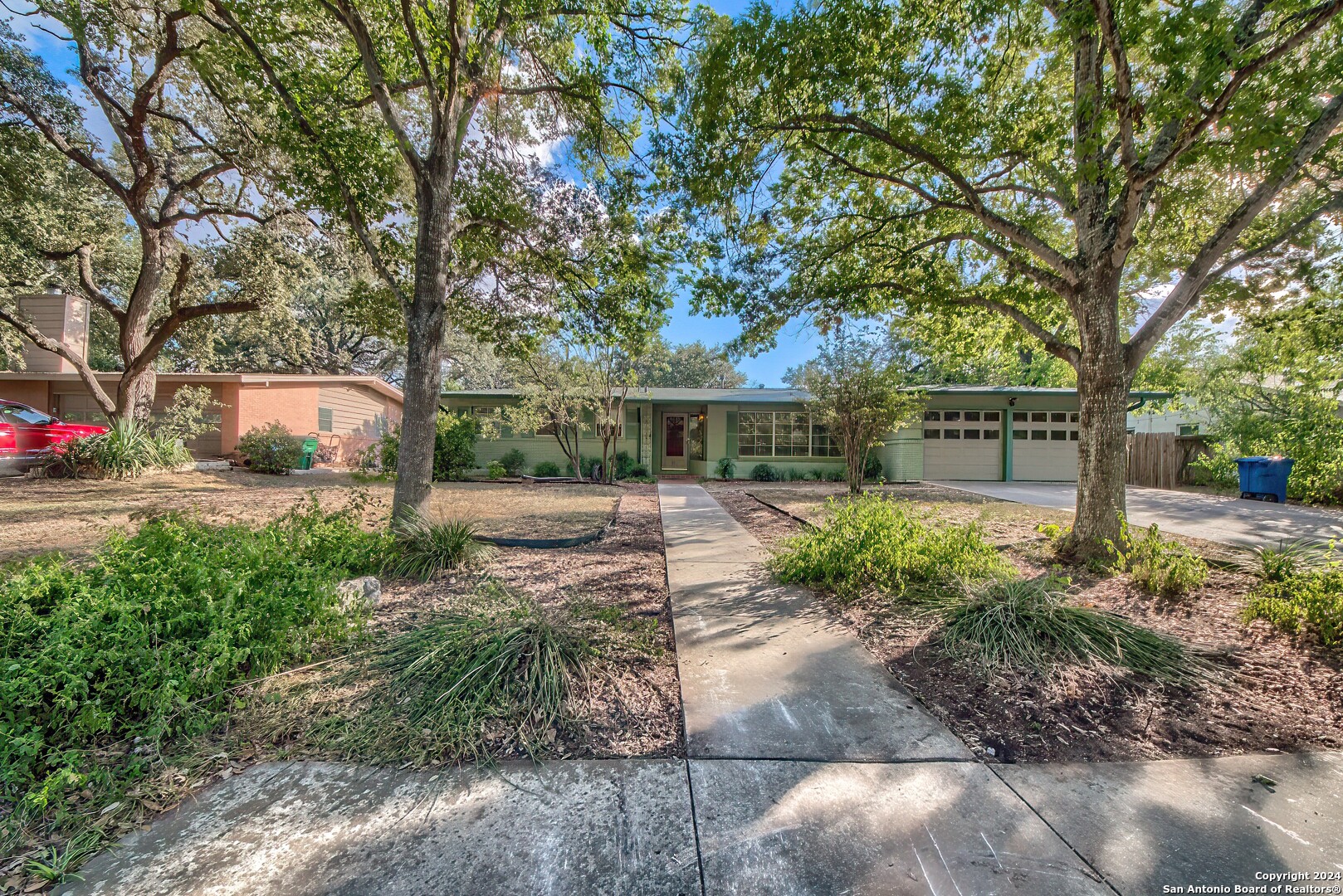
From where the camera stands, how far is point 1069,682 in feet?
8.43

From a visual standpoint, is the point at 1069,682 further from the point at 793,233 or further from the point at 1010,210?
the point at 1010,210

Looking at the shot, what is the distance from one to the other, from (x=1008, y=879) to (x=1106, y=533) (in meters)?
4.77

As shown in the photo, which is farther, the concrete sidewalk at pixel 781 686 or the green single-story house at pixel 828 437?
the green single-story house at pixel 828 437

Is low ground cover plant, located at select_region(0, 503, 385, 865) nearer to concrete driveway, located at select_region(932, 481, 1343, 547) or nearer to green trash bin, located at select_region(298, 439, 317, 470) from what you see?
concrete driveway, located at select_region(932, 481, 1343, 547)

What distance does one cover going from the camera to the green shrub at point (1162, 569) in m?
3.98

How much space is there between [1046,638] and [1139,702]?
0.47 meters

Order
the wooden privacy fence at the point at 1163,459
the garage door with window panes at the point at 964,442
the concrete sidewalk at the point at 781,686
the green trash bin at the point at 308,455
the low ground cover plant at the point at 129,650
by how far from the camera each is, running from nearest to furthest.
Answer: the low ground cover plant at the point at 129,650
the concrete sidewalk at the point at 781,686
the wooden privacy fence at the point at 1163,459
the green trash bin at the point at 308,455
the garage door with window panes at the point at 964,442

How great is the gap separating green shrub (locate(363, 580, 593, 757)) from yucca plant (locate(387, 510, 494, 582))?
1618mm

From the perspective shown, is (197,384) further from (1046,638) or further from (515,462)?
(1046,638)

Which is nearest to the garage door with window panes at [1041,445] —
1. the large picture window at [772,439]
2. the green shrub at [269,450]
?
the large picture window at [772,439]

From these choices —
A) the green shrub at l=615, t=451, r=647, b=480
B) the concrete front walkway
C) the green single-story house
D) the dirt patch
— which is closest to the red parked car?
the green single-story house

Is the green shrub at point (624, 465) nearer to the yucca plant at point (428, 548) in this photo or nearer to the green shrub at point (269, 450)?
the green shrub at point (269, 450)

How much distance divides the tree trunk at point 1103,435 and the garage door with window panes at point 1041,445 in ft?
40.6

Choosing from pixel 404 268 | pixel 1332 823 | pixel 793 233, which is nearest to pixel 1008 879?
pixel 1332 823
